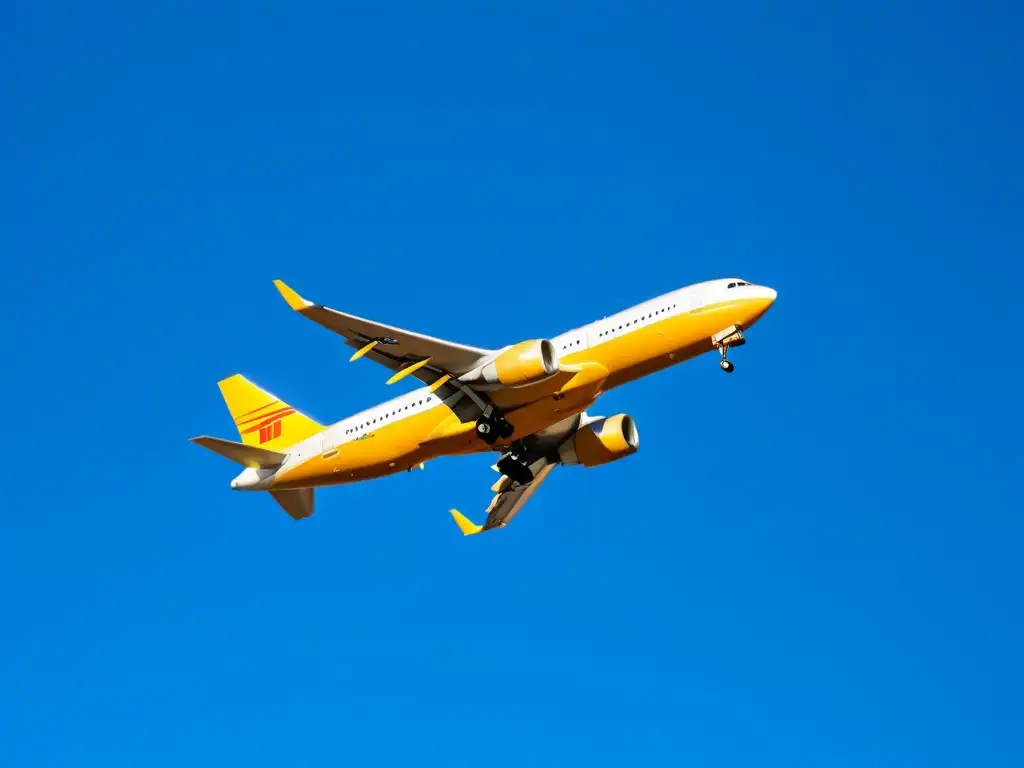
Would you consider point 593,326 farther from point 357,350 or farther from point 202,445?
point 202,445

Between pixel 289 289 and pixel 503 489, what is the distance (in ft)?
60.2

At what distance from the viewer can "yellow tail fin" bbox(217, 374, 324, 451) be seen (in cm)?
5816

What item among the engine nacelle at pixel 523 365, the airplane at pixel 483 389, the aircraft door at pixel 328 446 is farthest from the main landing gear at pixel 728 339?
the aircraft door at pixel 328 446

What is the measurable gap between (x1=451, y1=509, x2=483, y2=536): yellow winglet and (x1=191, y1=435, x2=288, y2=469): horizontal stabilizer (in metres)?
9.57

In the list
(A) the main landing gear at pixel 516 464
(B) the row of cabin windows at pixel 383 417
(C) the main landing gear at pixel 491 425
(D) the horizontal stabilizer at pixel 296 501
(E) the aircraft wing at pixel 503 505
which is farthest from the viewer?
(E) the aircraft wing at pixel 503 505

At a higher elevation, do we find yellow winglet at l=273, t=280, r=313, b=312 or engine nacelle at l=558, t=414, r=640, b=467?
engine nacelle at l=558, t=414, r=640, b=467

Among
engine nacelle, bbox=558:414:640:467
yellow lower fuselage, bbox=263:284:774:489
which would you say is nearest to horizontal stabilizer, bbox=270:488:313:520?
yellow lower fuselage, bbox=263:284:774:489

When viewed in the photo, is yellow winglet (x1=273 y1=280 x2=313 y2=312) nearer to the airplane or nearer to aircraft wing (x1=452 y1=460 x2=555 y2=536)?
the airplane

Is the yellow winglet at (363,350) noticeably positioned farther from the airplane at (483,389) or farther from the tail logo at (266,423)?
the tail logo at (266,423)

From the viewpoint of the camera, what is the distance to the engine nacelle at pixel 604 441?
2318 inches

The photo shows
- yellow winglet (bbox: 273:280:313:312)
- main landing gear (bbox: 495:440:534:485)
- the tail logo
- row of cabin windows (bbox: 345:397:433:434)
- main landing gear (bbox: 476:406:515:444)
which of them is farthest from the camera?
the tail logo

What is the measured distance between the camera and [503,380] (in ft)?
168

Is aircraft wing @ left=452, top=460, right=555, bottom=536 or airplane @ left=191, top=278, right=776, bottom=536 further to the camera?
aircraft wing @ left=452, top=460, right=555, bottom=536

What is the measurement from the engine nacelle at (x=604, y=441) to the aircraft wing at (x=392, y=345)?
8.64m
